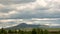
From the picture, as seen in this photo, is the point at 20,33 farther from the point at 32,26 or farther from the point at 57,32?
the point at 57,32

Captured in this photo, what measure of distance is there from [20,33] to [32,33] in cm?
60

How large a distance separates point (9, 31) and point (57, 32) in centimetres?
228

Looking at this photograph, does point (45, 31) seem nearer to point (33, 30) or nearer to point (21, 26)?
point (33, 30)

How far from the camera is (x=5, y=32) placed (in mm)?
8422

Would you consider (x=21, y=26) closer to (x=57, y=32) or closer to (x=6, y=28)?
(x=6, y=28)

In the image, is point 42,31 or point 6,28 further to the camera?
point 42,31

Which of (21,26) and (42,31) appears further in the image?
(42,31)

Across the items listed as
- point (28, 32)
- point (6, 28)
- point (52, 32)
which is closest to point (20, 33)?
point (28, 32)

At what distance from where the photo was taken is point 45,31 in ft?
26.7

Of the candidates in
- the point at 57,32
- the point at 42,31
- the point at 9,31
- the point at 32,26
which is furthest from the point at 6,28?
the point at 57,32

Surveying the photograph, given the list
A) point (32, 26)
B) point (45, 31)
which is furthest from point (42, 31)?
point (32, 26)

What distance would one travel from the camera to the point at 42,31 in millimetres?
8500

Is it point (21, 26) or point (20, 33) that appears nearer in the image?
point (21, 26)

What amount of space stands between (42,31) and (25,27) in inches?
40.8
